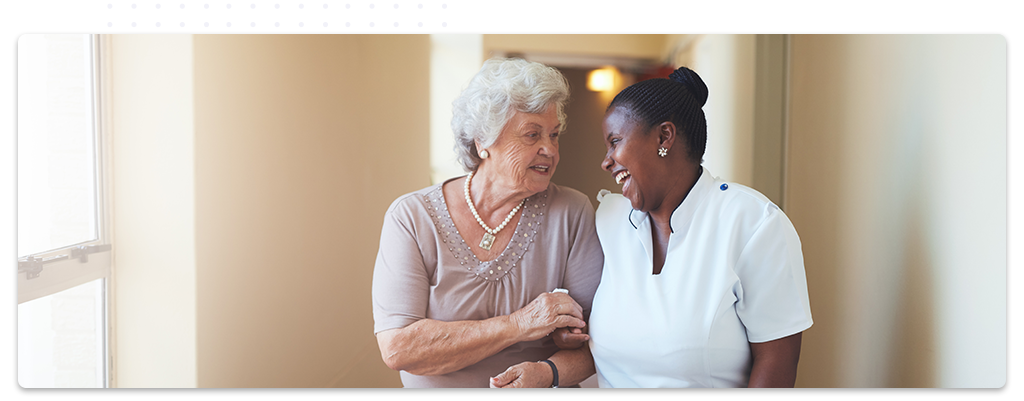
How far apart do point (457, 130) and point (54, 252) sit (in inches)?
37.3

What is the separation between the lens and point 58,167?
1140 millimetres

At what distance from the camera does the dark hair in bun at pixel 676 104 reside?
920 millimetres

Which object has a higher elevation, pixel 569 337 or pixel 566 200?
pixel 566 200

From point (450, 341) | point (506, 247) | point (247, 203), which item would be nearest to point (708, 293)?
point (506, 247)

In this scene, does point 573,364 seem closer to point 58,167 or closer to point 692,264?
point 692,264

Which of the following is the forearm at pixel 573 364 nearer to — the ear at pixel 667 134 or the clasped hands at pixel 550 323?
the clasped hands at pixel 550 323

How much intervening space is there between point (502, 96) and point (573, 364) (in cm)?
56

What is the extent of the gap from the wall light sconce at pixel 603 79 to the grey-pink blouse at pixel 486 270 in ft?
0.72

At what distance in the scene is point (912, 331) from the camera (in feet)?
3.47

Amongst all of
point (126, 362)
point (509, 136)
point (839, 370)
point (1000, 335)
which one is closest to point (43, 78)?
point (126, 362)

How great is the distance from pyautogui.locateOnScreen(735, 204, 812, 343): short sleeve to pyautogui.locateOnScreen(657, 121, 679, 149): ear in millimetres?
218

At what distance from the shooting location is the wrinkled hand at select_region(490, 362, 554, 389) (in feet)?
3.41

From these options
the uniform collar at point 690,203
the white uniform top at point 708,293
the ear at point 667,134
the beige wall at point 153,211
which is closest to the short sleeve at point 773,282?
the white uniform top at point 708,293

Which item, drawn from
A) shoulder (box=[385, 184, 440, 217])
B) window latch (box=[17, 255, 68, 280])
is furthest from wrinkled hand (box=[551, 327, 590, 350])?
window latch (box=[17, 255, 68, 280])
